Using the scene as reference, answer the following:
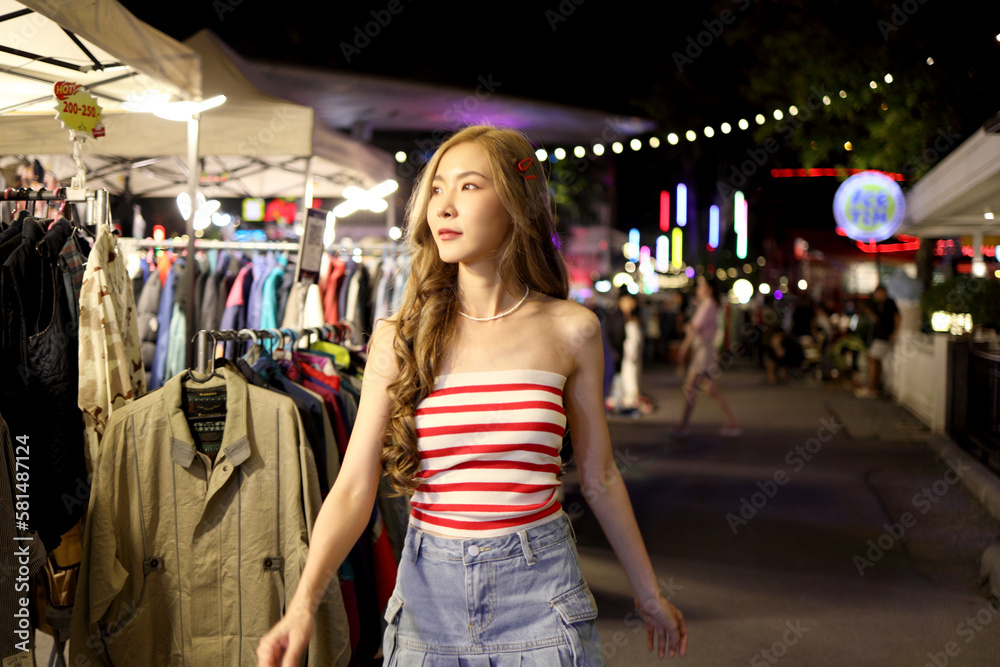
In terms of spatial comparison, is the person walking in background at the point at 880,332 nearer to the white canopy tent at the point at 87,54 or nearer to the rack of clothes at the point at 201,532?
the white canopy tent at the point at 87,54

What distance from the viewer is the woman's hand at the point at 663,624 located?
1922 millimetres

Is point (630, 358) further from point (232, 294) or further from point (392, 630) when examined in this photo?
point (392, 630)

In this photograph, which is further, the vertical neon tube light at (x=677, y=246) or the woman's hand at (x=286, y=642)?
the vertical neon tube light at (x=677, y=246)

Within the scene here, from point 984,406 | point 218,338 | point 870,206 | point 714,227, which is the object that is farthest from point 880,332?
point 714,227

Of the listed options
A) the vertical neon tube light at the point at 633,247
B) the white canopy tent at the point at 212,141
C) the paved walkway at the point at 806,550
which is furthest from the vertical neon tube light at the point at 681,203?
the white canopy tent at the point at 212,141

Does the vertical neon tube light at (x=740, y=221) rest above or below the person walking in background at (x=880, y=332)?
above

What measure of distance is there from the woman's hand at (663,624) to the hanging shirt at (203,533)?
1.40 meters

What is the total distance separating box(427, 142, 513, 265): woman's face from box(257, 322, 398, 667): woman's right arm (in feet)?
0.90

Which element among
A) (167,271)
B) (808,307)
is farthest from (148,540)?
(808,307)

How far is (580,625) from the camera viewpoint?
1764 millimetres

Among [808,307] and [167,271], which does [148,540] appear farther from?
[808,307]

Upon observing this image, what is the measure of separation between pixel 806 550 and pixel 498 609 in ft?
16.6

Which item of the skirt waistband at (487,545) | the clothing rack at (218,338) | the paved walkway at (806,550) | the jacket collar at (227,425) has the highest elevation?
the clothing rack at (218,338)

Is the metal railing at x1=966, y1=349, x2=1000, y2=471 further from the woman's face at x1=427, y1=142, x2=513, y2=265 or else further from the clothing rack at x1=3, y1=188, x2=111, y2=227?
the clothing rack at x1=3, y1=188, x2=111, y2=227
